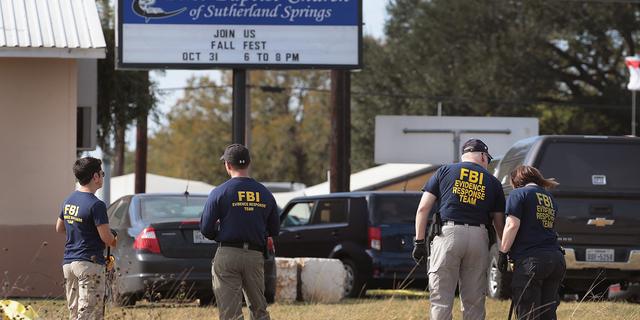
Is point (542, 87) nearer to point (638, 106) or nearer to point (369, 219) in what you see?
point (638, 106)

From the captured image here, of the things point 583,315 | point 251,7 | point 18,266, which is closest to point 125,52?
point 251,7

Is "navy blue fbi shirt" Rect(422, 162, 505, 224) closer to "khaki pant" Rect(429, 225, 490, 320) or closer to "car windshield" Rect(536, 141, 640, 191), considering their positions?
"khaki pant" Rect(429, 225, 490, 320)

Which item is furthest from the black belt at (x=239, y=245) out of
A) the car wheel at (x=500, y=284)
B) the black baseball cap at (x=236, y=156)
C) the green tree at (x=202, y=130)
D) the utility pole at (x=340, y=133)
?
the green tree at (x=202, y=130)

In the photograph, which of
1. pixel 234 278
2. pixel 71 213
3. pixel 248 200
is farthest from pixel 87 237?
pixel 248 200

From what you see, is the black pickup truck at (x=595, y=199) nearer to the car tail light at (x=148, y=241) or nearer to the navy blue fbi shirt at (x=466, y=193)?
the navy blue fbi shirt at (x=466, y=193)

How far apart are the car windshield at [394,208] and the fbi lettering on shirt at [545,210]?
14.8 ft

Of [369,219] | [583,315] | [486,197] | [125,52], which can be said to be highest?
[125,52]

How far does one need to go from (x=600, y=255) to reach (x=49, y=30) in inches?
288

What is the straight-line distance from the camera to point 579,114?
103 ft

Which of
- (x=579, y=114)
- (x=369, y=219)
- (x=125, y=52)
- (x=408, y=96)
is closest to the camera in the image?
(x=125, y=52)

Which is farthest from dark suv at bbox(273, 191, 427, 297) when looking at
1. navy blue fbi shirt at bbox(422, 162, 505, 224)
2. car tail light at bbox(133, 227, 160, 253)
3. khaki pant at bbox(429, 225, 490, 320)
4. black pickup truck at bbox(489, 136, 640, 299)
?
navy blue fbi shirt at bbox(422, 162, 505, 224)

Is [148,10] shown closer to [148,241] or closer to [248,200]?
[148,241]

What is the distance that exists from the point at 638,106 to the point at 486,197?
27124mm

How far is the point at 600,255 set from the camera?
313 inches
